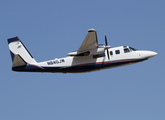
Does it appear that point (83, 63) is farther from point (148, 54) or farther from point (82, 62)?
point (148, 54)

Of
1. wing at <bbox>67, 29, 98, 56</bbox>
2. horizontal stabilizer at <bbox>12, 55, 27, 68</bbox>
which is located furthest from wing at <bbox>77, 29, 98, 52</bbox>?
horizontal stabilizer at <bbox>12, 55, 27, 68</bbox>

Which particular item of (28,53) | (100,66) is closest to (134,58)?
(100,66)

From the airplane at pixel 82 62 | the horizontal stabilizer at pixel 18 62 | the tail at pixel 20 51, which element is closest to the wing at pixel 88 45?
the airplane at pixel 82 62

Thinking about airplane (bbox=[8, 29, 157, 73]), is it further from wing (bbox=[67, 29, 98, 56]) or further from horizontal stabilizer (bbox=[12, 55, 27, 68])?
wing (bbox=[67, 29, 98, 56])

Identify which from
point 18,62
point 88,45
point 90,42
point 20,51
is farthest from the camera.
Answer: point 20,51

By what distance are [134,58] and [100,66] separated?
192 inches

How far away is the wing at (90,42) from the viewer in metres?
29.0

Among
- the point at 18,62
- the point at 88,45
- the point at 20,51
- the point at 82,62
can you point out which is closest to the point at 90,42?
the point at 88,45

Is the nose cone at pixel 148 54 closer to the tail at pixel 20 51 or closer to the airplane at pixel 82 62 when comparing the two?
Result: the airplane at pixel 82 62

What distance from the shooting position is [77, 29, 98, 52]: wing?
29.0 metres

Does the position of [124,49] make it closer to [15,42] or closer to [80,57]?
[80,57]

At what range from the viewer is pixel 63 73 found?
34.3m

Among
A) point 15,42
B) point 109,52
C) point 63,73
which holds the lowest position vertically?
point 63,73

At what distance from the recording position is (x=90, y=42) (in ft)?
101
